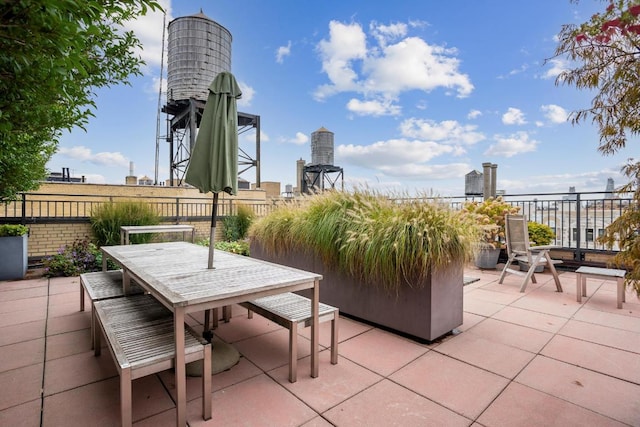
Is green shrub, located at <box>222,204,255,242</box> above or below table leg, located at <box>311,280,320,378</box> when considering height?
above

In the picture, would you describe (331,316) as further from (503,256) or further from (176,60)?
(176,60)

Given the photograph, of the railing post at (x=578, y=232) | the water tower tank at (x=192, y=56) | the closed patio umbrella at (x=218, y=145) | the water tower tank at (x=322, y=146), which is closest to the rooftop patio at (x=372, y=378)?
the closed patio umbrella at (x=218, y=145)

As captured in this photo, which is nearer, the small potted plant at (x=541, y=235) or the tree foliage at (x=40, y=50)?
the tree foliage at (x=40, y=50)

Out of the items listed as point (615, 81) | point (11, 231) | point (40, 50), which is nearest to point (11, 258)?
point (11, 231)

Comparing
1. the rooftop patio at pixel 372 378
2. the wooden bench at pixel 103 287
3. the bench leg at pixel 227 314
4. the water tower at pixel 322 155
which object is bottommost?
the rooftop patio at pixel 372 378

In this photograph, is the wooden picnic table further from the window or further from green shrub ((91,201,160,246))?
the window

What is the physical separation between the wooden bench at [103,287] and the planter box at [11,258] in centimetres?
263

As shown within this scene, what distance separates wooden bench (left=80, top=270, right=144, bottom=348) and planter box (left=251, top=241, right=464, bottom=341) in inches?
74.8

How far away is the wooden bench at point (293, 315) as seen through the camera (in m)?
2.07

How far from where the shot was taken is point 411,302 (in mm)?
2756

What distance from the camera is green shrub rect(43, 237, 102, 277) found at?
5.30m

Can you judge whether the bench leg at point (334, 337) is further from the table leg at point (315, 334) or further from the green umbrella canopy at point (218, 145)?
the green umbrella canopy at point (218, 145)

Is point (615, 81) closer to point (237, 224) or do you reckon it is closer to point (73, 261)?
point (73, 261)

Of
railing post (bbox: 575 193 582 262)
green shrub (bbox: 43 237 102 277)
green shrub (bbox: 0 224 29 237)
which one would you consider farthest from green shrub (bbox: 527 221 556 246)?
green shrub (bbox: 0 224 29 237)
